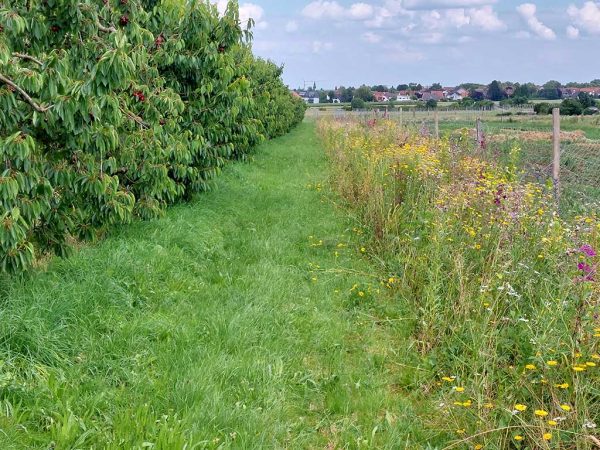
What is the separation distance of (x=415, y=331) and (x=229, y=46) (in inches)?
217

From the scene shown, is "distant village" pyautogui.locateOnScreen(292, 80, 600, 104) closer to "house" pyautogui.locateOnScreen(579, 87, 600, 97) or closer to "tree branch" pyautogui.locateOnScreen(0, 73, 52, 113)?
"house" pyautogui.locateOnScreen(579, 87, 600, 97)

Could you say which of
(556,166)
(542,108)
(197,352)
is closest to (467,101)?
(542,108)

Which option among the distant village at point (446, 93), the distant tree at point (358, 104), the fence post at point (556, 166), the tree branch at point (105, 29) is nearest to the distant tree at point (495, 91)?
the distant village at point (446, 93)

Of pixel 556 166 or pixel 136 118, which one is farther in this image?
pixel 556 166

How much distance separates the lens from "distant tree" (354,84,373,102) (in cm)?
6478

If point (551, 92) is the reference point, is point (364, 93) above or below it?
above

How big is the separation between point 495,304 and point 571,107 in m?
50.2

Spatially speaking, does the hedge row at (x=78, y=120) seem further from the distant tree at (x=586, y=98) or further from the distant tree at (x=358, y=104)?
the distant tree at (x=358, y=104)

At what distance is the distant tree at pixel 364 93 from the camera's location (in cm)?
6478

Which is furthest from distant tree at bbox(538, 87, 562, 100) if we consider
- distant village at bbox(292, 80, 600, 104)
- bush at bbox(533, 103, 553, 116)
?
bush at bbox(533, 103, 553, 116)

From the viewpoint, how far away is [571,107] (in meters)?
47.9

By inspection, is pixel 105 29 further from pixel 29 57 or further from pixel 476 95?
pixel 476 95

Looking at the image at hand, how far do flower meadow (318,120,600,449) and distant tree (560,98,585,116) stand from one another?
43.4 metres

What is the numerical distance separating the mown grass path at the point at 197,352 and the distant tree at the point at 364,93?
198ft
